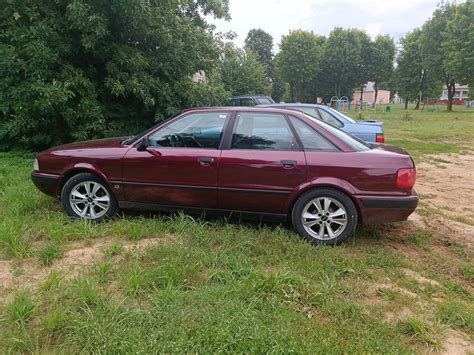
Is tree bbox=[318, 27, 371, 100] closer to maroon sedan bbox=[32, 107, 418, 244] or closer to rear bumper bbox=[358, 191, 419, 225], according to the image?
maroon sedan bbox=[32, 107, 418, 244]

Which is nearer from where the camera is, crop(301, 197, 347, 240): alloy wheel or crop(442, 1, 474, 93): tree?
crop(301, 197, 347, 240): alloy wheel

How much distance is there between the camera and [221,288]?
2.97m

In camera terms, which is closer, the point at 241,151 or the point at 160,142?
the point at 241,151

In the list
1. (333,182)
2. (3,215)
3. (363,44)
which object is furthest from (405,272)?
(363,44)

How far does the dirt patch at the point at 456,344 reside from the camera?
2422 mm

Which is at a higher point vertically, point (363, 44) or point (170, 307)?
point (363, 44)

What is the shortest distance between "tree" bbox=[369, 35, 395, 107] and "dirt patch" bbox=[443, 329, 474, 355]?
155 ft

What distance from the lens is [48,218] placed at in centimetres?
445

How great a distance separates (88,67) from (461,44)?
33654 millimetres

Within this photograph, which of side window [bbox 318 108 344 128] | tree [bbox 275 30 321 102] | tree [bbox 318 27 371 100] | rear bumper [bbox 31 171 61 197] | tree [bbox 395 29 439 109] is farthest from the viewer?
tree [bbox 318 27 371 100]

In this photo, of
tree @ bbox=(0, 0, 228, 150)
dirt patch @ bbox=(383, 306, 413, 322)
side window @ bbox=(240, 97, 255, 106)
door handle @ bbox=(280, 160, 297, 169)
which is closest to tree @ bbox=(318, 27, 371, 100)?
side window @ bbox=(240, 97, 255, 106)

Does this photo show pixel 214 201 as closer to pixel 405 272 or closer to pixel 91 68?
pixel 405 272

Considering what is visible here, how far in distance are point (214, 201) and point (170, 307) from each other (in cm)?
167

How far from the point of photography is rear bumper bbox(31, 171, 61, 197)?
15.0ft
